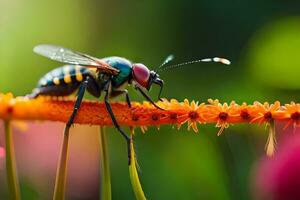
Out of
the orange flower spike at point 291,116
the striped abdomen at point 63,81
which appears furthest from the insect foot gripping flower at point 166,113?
the striped abdomen at point 63,81

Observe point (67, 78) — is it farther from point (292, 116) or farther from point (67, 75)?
point (292, 116)

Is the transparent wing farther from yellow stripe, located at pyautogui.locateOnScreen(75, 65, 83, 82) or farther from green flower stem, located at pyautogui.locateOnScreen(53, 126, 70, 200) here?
green flower stem, located at pyautogui.locateOnScreen(53, 126, 70, 200)

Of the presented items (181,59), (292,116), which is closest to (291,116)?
(292,116)

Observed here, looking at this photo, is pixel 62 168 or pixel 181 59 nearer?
pixel 62 168

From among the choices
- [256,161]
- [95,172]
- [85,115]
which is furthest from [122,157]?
[85,115]

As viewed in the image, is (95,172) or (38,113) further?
(95,172)

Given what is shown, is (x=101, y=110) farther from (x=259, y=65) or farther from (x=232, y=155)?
(x=259, y=65)

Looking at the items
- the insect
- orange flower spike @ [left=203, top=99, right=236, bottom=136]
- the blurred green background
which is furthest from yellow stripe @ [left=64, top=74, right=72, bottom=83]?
orange flower spike @ [left=203, top=99, right=236, bottom=136]
